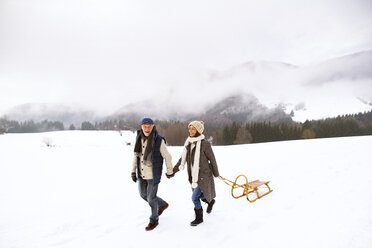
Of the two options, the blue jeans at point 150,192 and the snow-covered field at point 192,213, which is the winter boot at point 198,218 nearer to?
the snow-covered field at point 192,213

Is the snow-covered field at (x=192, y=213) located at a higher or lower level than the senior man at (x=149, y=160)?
lower

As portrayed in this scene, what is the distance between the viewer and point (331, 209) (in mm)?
5016

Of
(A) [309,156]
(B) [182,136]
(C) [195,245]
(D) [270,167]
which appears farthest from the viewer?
(B) [182,136]

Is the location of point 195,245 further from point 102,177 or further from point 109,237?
point 102,177

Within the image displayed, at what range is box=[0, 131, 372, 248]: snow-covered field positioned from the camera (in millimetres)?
4242

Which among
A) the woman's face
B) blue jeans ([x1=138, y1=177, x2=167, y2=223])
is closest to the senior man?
blue jeans ([x1=138, y1=177, x2=167, y2=223])

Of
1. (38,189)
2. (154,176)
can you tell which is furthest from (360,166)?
(38,189)

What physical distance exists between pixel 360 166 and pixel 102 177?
40.1ft

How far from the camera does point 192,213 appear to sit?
5.72m

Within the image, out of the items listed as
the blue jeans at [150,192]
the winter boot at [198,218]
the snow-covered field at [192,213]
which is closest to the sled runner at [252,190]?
the snow-covered field at [192,213]

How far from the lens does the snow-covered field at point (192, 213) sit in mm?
4242

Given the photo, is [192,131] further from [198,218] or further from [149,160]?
[198,218]

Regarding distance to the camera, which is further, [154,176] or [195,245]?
[154,176]

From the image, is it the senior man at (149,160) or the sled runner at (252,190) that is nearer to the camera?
the senior man at (149,160)
